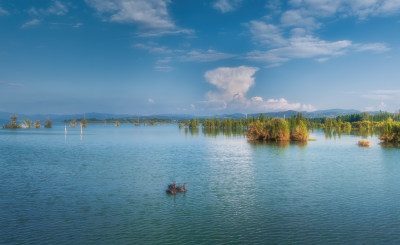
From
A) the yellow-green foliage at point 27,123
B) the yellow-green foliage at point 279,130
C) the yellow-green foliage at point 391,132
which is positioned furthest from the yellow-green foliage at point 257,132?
the yellow-green foliage at point 27,123

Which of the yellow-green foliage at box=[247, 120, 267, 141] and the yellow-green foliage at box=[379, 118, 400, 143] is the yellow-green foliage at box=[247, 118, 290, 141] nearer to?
the yellow-green foliage at box=[247, 120, 267, 141]

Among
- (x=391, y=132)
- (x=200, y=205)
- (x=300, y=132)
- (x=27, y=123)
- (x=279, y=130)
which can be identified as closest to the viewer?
(x=200, y=205)

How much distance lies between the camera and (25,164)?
4122cm

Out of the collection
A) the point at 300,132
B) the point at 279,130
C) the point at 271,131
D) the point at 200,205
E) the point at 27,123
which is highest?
the point at 27,123

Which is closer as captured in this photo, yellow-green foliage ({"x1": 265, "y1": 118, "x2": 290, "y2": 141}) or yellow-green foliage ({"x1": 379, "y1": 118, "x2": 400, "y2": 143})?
yellow-green foliage ({"x1": 379, "y1": 118, "x2": 400, "y2": 143})

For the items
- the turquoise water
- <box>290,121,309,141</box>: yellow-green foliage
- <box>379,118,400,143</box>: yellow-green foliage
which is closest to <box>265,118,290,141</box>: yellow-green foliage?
<box>290,121,309,141</box>: yellow-green foliage

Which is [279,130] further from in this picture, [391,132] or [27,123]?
[27,123]

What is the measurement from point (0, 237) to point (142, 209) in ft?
28.5

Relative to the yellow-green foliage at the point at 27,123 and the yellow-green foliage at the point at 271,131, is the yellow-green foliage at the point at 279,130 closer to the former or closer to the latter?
the yellow-green foliage at the point at 271,131

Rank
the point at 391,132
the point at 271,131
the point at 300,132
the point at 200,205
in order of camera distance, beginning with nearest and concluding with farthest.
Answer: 1. the point at 200,205
2. the point at 391,132
3. the point at 300,132
4. the point at 271,131

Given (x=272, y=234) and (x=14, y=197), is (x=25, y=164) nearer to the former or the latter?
(x=14, y=197)

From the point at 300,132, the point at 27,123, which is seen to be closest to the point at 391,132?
the point at 300,132

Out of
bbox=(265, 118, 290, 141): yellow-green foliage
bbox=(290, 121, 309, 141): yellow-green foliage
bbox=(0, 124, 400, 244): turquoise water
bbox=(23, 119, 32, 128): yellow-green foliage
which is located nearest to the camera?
bbox=(0, 124, 400, 244): turquoise water

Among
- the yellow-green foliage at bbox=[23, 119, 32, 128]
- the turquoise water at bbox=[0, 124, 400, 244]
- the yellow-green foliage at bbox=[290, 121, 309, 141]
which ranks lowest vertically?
the turquoise water at bbox=[0, 124, 400, 244]
